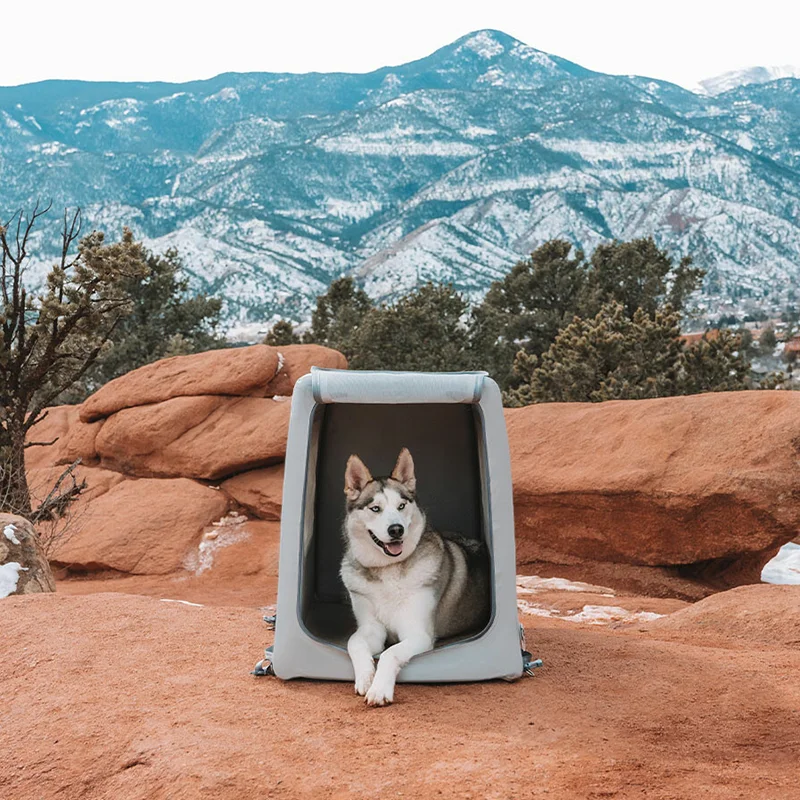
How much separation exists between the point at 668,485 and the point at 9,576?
8.21 meters

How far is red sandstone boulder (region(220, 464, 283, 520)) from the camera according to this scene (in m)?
15.5

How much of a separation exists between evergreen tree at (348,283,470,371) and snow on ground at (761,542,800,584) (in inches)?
674

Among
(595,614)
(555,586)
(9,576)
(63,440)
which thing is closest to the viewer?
(9,576)

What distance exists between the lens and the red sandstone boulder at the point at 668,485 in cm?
1056

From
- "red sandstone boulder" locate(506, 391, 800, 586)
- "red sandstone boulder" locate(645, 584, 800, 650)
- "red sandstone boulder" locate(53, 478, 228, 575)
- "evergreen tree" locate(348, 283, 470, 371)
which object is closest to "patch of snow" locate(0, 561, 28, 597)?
"red sandstone boulder" locate(53, 478, 228, 575)

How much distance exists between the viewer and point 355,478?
4.94 meters

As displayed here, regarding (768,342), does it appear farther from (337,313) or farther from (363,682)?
(363,682)

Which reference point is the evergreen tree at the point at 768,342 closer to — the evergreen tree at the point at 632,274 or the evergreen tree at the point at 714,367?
the evergreen tree at the point at 632,274

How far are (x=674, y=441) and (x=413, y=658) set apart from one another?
7.87 m

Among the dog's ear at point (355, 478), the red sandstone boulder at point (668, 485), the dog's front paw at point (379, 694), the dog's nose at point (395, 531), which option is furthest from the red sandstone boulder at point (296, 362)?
the dog's front paw at point (379, 694)

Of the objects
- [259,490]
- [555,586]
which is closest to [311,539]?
[555,586]

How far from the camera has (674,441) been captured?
11.6m

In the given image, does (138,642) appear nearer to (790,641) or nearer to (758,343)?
(790,641)

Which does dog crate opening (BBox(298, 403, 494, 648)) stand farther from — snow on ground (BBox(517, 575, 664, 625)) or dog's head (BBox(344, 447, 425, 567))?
snow on ground (BBox(517, 575, 664, 625))
